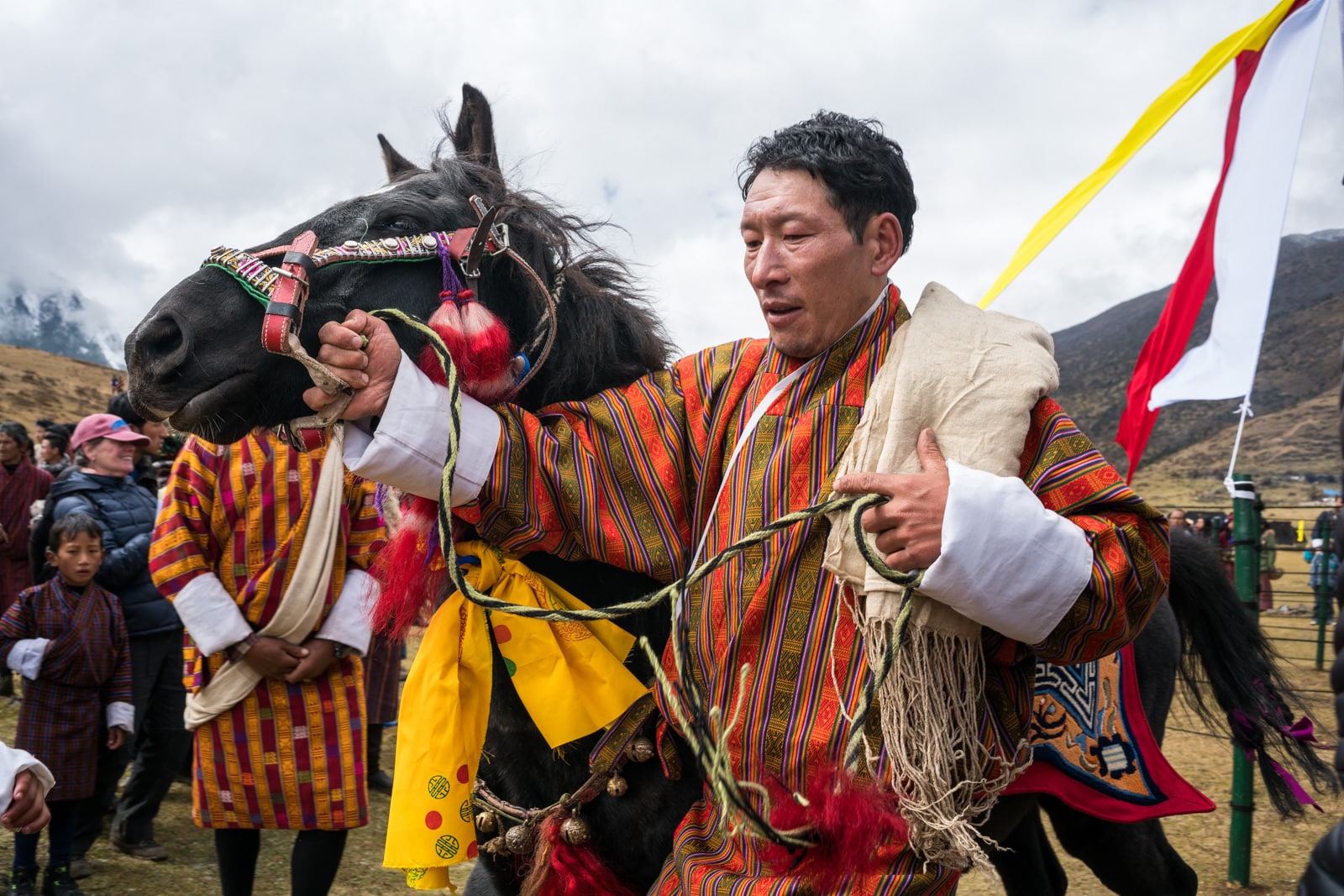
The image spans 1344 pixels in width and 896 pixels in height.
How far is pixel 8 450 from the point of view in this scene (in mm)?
6602

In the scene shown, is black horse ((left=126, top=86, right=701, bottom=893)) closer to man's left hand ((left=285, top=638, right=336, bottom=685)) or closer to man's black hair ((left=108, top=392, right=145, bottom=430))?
man's left hand ((left=285, top=638, right=336, bottom=685))

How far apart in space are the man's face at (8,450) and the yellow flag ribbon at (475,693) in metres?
6.13

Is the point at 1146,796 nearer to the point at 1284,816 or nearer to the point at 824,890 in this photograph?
the point at 1284,816

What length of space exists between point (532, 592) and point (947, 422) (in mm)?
853

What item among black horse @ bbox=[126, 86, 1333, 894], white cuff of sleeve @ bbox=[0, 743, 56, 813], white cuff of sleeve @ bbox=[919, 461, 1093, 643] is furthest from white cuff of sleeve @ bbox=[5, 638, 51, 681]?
white cuff of sleeve @ bbox=[919, 461, 1093, 643]

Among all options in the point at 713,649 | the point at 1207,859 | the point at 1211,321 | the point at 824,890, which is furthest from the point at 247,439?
the point at 1207,859

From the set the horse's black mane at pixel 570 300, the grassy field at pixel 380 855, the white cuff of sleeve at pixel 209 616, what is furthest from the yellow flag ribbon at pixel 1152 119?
the white cuff of sleeve at pixel 209 616

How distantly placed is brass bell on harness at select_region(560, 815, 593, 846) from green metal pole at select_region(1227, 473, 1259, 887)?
3.84 m

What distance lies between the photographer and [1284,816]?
3244mm

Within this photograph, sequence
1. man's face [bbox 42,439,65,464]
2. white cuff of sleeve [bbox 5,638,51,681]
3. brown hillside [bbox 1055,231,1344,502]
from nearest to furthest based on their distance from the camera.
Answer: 1. white cuff of sleeve [bbox 5,638,51,681]
2. man's face [bbox 42,439,65,464]
3. brown hillside [bbox 1055,231,1344,502]

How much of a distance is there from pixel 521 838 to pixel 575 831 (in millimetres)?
141

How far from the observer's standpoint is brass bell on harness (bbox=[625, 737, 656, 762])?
1902 millimetres

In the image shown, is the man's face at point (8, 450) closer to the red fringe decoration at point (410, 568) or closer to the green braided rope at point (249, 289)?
the red fringe decoration at point (410, 568)

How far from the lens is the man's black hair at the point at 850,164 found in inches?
69.6
